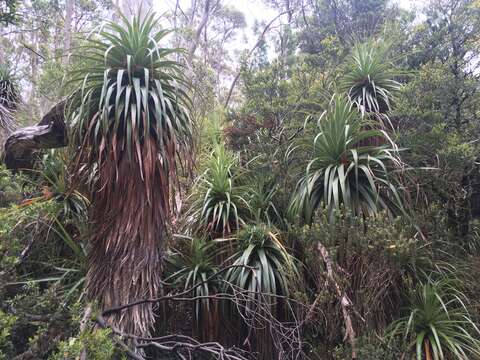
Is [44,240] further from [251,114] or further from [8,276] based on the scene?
[251,114]

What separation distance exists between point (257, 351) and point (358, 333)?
2.98 feet

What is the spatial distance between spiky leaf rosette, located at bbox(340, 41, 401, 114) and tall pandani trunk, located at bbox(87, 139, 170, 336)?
265 cm

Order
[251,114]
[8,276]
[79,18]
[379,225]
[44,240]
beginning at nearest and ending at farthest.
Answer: [8,276], [379,225], [44,240], [251,114], [79,18]

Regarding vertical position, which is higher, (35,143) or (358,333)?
(35,143)

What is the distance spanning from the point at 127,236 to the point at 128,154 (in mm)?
587

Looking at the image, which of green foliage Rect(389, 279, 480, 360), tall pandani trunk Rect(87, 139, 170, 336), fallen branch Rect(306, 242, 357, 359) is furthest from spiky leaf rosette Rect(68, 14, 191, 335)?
green foliage Rect(389, 279, 480, 360)

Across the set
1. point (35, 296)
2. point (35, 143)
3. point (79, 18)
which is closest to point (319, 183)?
point (35, 296)

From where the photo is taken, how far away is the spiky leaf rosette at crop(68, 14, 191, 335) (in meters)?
2.74

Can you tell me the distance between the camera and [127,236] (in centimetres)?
275

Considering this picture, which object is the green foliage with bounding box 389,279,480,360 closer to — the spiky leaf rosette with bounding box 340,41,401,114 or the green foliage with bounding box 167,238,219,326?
the green foliage with bounding box 167,238,219,326

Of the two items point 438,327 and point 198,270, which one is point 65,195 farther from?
point 438,327

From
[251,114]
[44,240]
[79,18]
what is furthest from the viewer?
[79,18]

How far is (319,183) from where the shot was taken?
3.59m

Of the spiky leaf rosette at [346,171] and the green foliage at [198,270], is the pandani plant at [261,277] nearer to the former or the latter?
the green foliage at [198,270]
